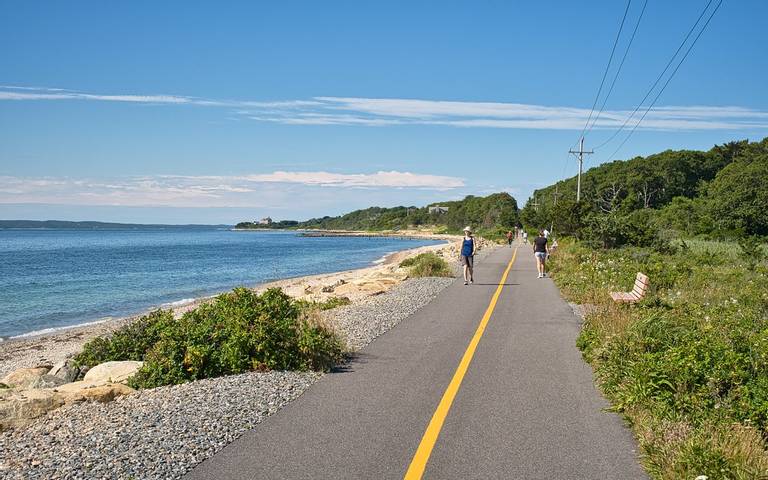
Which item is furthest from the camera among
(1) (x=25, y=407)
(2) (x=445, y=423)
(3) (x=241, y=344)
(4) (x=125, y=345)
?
(4) (x=125, y=345)

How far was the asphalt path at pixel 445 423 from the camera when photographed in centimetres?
536

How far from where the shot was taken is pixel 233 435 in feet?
20.1

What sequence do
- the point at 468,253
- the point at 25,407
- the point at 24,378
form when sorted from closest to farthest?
the point at 25,407, the point at 24,378, the point at 468,253

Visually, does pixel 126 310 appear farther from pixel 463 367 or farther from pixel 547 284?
pixel 463 367

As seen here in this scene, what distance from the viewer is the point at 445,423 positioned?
6.49 m

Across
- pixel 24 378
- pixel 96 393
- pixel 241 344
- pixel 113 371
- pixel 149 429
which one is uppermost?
pixel 241 344

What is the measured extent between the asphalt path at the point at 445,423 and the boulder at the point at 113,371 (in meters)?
3.50

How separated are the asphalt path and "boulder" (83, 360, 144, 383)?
3.50m

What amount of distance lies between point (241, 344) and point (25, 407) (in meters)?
2.71

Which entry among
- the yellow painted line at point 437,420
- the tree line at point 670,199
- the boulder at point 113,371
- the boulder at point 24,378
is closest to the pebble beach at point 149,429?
the yellow painted line at point 437,420

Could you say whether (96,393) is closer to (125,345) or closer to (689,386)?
(125,345)

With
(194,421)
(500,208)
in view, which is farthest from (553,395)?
(500,208)

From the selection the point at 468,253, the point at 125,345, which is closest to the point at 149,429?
the point at 125,345

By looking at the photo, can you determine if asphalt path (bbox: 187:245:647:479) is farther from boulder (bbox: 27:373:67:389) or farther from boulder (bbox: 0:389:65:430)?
boulder (bbox: 27:373:67:389)
